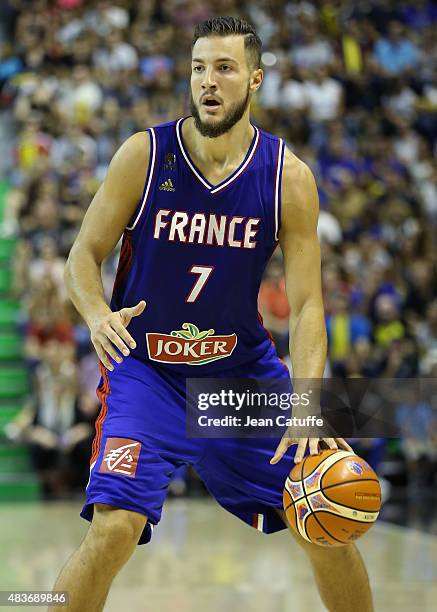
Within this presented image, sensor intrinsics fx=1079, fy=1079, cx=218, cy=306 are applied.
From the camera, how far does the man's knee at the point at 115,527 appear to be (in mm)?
3977

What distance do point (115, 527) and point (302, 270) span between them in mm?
1345

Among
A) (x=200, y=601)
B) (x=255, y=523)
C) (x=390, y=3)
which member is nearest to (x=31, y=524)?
(x=200, y=601)

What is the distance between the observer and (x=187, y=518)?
385 inches

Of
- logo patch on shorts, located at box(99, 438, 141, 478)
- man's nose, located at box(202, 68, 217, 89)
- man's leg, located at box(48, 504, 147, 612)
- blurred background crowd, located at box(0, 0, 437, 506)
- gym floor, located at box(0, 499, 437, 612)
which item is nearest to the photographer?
man's leg, located at box(48, 504, 147, 612)

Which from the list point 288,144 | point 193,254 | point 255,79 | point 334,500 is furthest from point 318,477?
point 288,144

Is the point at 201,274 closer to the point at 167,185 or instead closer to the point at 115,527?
the point at 167,185

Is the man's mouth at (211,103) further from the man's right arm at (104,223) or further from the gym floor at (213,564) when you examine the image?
the gym floor at (213,564)

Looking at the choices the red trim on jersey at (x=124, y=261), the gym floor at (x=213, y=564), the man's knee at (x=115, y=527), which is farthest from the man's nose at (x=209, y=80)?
the gym floor at (x=213, y=564)

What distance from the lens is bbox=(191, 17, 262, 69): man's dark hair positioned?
178 inches

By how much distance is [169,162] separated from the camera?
4.59 metres

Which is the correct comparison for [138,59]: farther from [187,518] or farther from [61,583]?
[61,583]

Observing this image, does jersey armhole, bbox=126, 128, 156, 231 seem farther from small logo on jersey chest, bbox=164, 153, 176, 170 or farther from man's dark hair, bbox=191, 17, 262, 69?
man's dark hair, bbox=191, 17, 262, 69

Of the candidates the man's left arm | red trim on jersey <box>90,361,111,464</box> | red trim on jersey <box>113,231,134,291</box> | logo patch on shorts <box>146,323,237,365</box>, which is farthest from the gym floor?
red trim on jersey <box>113,231,134,291</box>

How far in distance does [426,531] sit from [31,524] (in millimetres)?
3365
